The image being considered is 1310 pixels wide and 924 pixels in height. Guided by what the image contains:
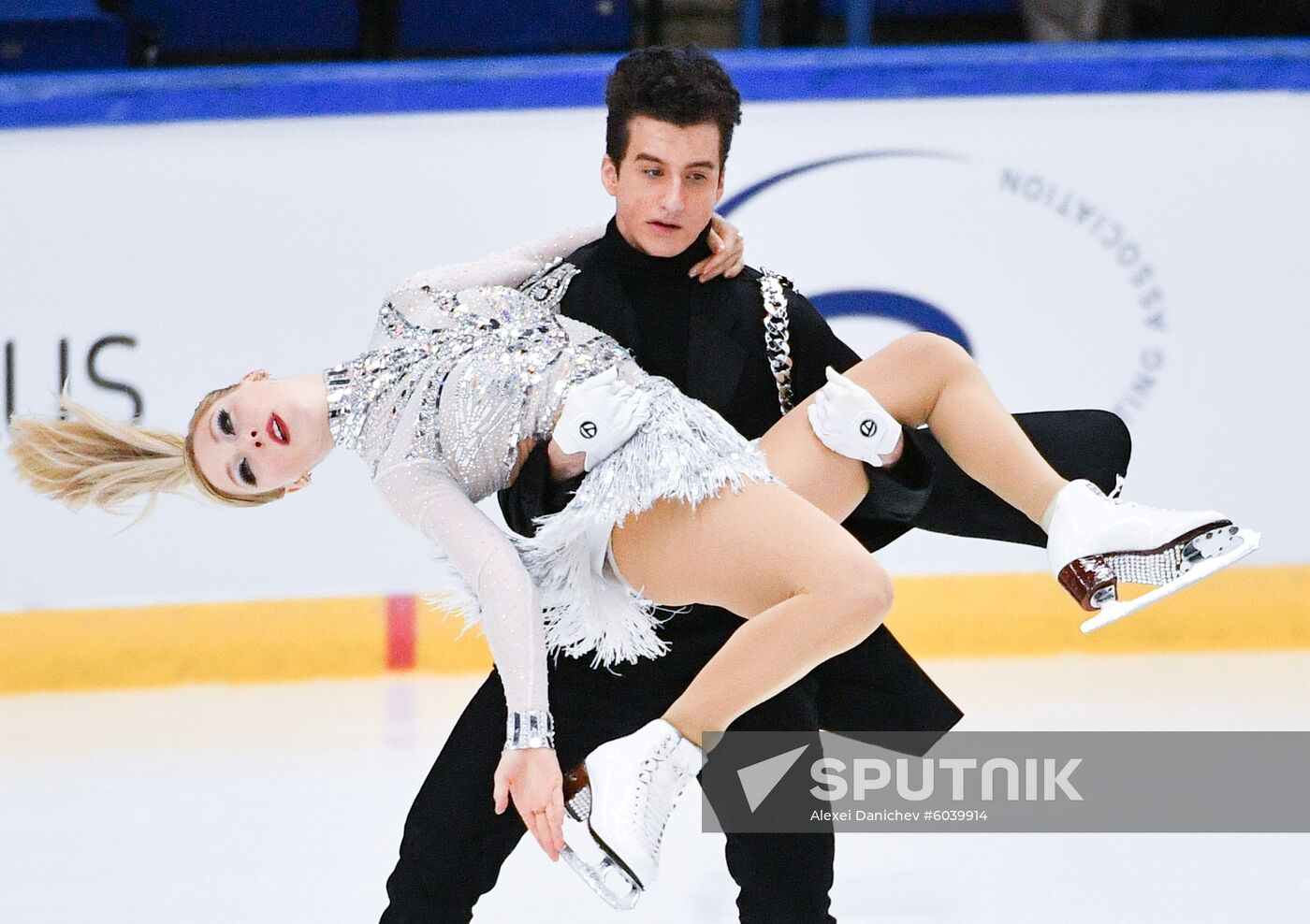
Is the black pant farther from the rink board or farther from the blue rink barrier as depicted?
the blue rink barrier

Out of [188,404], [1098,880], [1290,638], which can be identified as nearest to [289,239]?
[188,404]

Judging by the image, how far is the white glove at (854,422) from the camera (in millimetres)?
2031

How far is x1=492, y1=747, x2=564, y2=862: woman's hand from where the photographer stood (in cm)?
187

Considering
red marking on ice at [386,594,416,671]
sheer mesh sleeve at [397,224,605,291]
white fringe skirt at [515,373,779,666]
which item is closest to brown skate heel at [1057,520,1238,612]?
white fringe skirt at [515,373,779,666]

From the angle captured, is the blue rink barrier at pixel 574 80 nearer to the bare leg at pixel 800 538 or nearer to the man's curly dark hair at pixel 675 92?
the man's curly dark hair at pixel 675 92

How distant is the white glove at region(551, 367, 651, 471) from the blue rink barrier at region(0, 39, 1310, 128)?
1985 millimetres

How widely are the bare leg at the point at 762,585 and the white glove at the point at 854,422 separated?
106mm

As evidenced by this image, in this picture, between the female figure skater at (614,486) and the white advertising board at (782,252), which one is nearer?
the female figure skater at (614,486)

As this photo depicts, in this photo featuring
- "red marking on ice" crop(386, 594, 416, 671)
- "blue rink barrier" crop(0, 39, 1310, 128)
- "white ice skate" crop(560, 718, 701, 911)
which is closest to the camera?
"white ice skate" crop(560, 718, 701, 911)

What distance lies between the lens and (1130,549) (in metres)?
1.90

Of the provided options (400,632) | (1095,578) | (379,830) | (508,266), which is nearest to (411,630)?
(400,632)

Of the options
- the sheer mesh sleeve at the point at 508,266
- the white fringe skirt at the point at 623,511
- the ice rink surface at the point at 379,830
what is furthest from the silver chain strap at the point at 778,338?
the ice rink surface at the point at 379,830

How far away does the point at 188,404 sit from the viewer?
384 centimetres

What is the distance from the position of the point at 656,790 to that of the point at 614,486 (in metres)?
0.37
